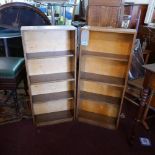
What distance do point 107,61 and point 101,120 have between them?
2.59 ft

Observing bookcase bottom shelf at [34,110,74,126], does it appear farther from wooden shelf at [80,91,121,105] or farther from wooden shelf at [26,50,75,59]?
wooden shelf at [26,50,75,59]

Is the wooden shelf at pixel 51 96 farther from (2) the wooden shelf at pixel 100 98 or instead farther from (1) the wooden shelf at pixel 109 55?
(1) the wooden shelf at pixel 109 55

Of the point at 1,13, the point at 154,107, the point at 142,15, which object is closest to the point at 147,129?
the point at 154,107

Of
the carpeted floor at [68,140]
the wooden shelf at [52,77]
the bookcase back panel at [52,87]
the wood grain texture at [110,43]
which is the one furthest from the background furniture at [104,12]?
the carpeted floor at [68,140]

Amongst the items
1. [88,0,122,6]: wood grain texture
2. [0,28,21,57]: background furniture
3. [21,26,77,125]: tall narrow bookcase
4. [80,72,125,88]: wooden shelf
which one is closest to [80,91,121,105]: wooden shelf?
[21,26,77,125]: tall narrow bookcase

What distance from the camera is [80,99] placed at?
2.04m

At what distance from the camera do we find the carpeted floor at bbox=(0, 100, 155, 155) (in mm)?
1694

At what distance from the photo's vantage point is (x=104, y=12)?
1880mm

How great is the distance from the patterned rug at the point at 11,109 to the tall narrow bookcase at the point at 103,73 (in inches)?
28.9

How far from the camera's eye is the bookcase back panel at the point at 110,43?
1.63m

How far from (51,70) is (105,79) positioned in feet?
2.08

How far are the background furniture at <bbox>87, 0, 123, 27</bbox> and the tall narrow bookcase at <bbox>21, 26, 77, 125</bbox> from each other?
17.4 inches

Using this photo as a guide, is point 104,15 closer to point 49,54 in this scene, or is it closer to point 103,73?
point 103,73

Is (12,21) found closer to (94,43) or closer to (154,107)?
(94,43)
